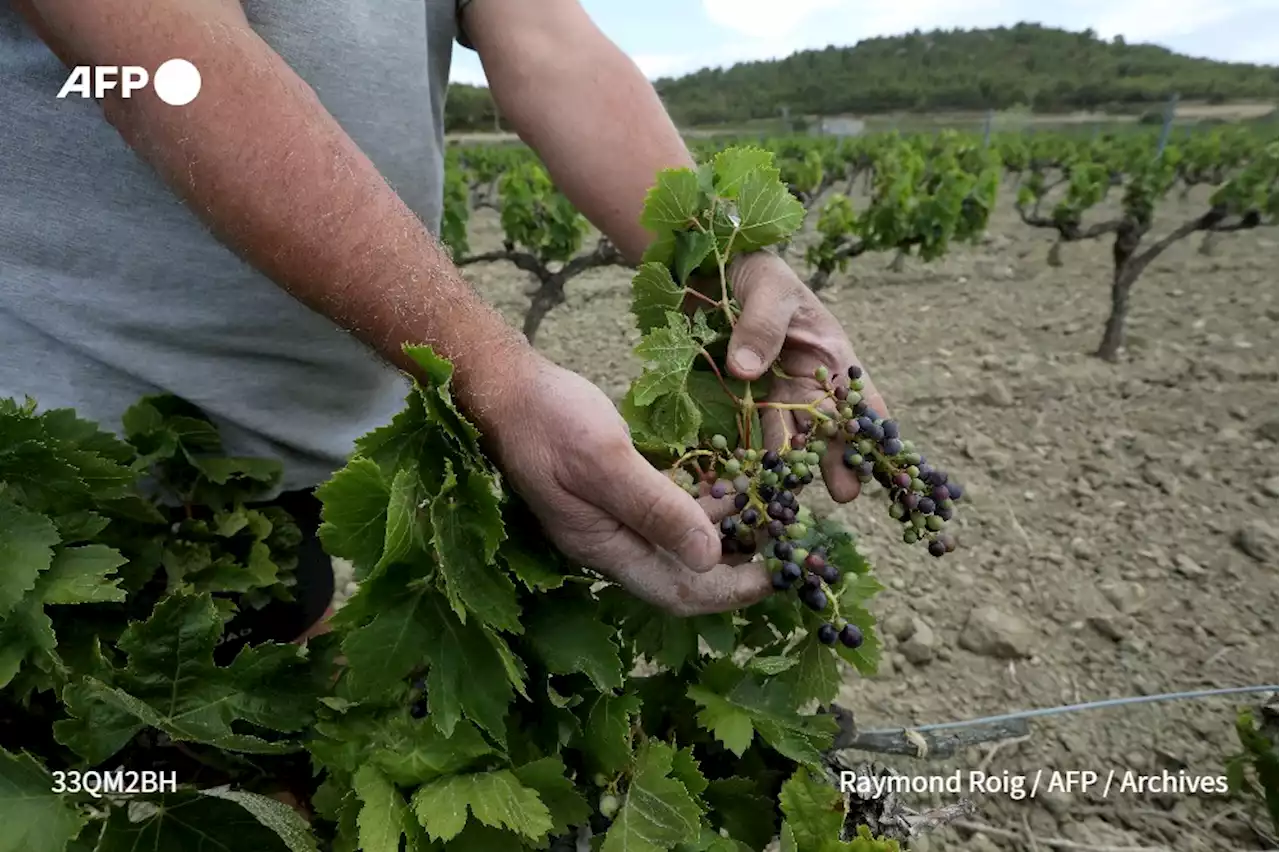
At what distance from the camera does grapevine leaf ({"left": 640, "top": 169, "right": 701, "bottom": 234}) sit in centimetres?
154

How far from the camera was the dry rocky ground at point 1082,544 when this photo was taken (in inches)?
124

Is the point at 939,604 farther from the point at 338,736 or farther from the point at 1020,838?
the point at 338,736

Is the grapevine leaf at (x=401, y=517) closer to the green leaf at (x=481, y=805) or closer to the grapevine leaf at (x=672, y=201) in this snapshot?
the green leaf at (x=481, y=805)

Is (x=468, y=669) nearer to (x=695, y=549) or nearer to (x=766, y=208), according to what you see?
(x=695, y=549)

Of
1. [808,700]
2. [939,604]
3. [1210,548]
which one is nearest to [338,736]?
[808,700]

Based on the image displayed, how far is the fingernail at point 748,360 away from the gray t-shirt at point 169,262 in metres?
0.87

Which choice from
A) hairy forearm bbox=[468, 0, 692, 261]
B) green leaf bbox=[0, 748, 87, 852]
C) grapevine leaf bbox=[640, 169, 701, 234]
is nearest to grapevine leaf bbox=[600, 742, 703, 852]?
green leaf bbox=[0, 748, 87, 852]

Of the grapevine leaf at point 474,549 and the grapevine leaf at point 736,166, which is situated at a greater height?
the grapevine leaf at point 736,166

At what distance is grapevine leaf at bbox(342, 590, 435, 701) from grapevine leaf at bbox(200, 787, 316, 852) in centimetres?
22

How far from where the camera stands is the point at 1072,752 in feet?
10.4

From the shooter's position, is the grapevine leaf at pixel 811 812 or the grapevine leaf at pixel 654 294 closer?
the grapevine leaf at pixel 811 812

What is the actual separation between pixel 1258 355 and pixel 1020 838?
21.0ft

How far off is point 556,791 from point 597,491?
479 millimetres

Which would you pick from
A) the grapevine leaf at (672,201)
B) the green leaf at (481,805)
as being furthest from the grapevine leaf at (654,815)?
the grapevine leaf at (672,201)
